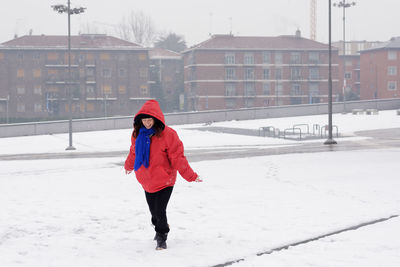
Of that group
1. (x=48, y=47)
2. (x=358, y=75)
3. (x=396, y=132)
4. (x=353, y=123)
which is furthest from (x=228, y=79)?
(x=396, y=132)

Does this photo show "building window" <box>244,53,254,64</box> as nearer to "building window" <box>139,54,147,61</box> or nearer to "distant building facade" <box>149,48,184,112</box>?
"distant building facade" <box>149,48,184,112</box>

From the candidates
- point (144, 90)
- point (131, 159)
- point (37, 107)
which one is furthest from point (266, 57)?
point (131, 159)

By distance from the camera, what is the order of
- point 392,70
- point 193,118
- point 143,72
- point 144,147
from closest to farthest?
point 144,147, point 193,118, point 143,72, point 392,70

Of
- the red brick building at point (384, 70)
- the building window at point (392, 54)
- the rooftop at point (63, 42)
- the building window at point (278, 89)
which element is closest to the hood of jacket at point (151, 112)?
the rooftop at point (63, 42)

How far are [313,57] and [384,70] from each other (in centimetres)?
1295

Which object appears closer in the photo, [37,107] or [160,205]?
[160,205]

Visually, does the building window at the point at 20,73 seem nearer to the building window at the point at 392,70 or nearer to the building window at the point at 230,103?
the building window at the point at 230,103

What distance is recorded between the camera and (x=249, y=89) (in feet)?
297

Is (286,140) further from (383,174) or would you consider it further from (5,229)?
(5,229)

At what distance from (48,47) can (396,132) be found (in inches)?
2330

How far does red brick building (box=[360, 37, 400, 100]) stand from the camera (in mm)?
96312

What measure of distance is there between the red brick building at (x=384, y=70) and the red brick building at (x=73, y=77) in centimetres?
3735

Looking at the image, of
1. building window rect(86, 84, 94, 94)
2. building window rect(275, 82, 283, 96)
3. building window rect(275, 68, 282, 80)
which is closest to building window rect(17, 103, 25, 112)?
building window rect(86, 84, 94, 94)

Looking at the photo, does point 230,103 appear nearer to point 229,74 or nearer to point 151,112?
point 229,74
